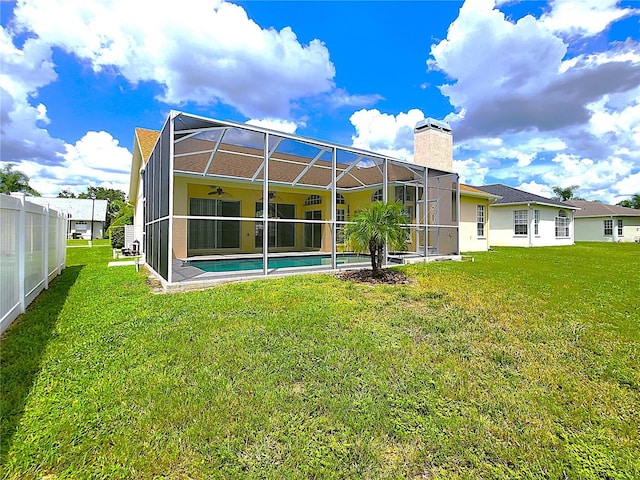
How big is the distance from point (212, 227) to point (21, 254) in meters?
10.2

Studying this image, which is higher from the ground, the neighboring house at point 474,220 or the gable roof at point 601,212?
the gable roof at point 601,212

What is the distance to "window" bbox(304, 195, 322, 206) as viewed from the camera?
54.7 ft

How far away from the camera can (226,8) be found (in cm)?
909

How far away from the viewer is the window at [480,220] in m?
17.8

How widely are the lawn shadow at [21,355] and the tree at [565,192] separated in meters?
57.4

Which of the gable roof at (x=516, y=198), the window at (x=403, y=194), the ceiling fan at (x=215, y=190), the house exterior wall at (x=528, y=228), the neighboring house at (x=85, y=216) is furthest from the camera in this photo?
the neighboring house at (x=85, y=216)

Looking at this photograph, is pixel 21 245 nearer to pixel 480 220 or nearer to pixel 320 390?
pixel 320 390

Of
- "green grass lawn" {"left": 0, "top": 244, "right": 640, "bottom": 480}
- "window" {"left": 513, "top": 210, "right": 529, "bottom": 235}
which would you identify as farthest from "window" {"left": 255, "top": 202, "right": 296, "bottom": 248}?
"window" {"left": 513, "top": 210, "right": 529, "bottom": 235}

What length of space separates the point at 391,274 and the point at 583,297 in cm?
391

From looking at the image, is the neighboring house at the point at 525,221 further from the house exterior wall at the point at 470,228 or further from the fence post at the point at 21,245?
the fence post at the point at 21,245

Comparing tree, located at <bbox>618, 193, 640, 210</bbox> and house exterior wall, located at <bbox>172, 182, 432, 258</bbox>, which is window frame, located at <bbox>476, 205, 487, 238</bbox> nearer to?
house exterior wall, located at <bbox>172, 182, 432, 258</bbox>

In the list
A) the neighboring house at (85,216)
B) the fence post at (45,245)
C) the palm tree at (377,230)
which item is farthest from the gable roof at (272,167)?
the neighboring house at (85,216)

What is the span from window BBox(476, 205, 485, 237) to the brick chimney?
438 cm

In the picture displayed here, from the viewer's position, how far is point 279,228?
54.5ft
